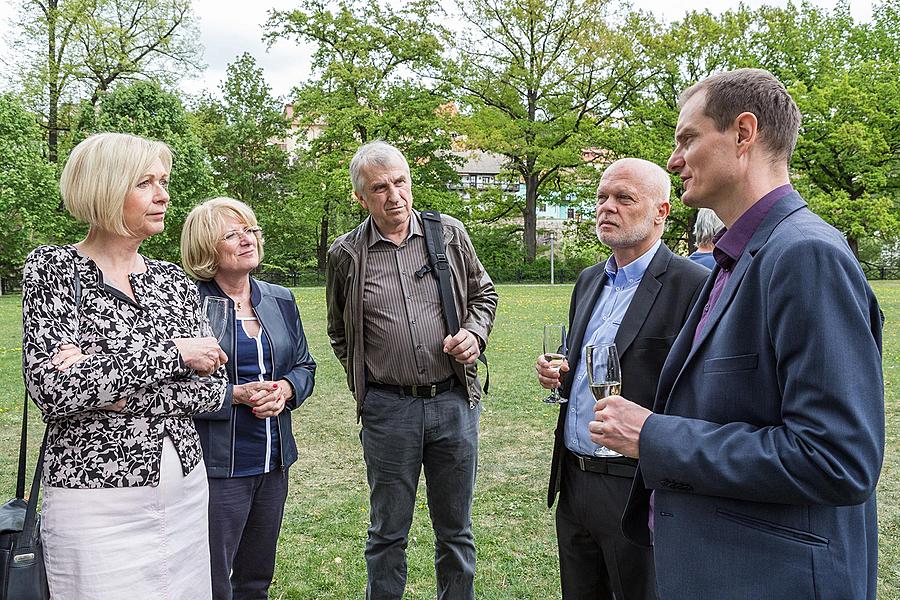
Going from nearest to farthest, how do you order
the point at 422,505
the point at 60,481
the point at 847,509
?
the point at 847,509 < the point at 60,481 < the point at 422,505

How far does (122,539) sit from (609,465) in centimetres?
200

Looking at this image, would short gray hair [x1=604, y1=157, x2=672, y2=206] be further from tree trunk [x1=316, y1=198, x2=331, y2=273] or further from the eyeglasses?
tree trunk [x1=316, y1=198, x2=331, y2=273]

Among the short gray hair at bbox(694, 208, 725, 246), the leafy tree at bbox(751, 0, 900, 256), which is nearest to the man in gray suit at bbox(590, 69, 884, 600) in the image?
the short gray hair at bbox(694, 208, 725, 246)

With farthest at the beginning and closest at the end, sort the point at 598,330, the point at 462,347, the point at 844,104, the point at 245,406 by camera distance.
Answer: the point at 844,104 < the point at 462,347 < the point at 245,406 < the point at 598,330

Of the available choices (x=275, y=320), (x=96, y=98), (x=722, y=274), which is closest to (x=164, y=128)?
(x=96, y=98)

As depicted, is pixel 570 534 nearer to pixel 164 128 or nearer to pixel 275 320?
pixel 275 320

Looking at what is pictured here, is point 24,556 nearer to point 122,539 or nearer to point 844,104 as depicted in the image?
point 122,539

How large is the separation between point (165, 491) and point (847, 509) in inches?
91.1

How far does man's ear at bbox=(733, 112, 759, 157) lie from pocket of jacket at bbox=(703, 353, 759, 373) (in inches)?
22.6

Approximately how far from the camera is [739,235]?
1.96m

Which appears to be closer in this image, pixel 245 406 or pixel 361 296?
pixel 245 406

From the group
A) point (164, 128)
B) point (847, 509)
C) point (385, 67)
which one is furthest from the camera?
point (385, 67)

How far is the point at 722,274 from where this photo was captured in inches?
84.4

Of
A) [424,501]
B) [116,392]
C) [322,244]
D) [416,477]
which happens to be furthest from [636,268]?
[322,244]
